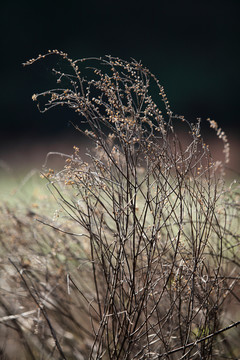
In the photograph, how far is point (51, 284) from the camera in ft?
8.21

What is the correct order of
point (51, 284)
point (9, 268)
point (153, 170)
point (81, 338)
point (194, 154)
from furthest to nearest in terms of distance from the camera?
point (9, 268) < point (51, 284) < point (81, 338) < point (194, 154) < point (153, 170)

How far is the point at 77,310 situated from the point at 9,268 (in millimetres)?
606

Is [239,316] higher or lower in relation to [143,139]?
lower

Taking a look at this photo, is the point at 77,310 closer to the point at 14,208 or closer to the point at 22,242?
the point at 22,242

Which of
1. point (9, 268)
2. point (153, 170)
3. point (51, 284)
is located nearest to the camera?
point (153, 170)

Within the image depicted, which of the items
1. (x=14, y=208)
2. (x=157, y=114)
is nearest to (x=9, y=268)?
(x=14, y=208)

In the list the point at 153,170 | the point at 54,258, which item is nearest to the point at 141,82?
the point at 153,170

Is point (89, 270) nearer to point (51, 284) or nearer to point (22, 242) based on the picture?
point (51, 284)

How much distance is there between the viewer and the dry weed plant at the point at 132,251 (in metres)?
1.41

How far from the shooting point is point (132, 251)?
2172 mm

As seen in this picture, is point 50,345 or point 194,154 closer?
point 194,154

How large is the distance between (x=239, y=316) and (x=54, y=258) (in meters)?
1.29

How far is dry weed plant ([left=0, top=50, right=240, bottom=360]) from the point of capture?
1.41 m

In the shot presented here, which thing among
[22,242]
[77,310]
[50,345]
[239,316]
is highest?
[22,242]
